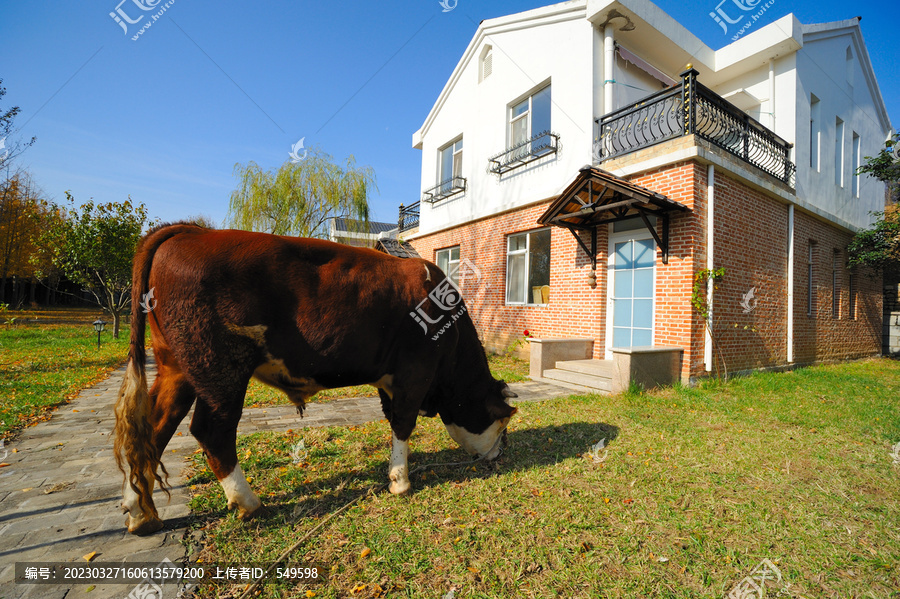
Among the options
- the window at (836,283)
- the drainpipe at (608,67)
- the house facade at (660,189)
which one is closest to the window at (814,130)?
the house facade at (660,189)

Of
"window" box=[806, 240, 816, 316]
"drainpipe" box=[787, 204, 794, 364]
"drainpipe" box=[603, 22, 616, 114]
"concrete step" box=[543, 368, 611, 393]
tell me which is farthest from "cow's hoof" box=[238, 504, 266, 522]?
"window" box=[806, 240, 816, 316]

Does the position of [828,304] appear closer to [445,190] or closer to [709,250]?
[709,250]

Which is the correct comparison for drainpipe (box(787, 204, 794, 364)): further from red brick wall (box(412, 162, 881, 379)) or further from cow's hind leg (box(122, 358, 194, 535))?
cow's hind leg (box(122, 358, 194, 535))

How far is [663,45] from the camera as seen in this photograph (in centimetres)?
982

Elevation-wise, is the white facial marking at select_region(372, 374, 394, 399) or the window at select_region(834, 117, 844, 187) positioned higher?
the window at select_region(834, 117, 844, 187)

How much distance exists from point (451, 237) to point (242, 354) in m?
11.2

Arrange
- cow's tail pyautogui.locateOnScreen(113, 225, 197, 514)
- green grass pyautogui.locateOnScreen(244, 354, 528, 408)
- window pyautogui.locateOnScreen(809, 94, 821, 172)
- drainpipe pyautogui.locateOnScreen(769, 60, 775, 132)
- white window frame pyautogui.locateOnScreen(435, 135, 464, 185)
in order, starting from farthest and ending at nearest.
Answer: white window frame pyautogui.locateOnScreen(435, 135, 464, 185) < window pyautogui.locateOnScreen(809, 94, 821, 172) < drainpipe pyautogui.locateOnScreen(769, 60, 775, 132) < green grass pyautogui.locateOnScreen(244, 354, 528, 408) < cow's tail pyautogui.locateOnScreen(113, 225, 197, 514)

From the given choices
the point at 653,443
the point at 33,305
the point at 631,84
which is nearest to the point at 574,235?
the point at 631,84

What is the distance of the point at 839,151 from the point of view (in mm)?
12195

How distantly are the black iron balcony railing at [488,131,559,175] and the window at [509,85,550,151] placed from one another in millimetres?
206

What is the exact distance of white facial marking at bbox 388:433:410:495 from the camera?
314 cm

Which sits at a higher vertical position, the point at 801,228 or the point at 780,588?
the point at 801,228

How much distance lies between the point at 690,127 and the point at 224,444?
8.17m

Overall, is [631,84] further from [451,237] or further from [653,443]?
[653,443]
